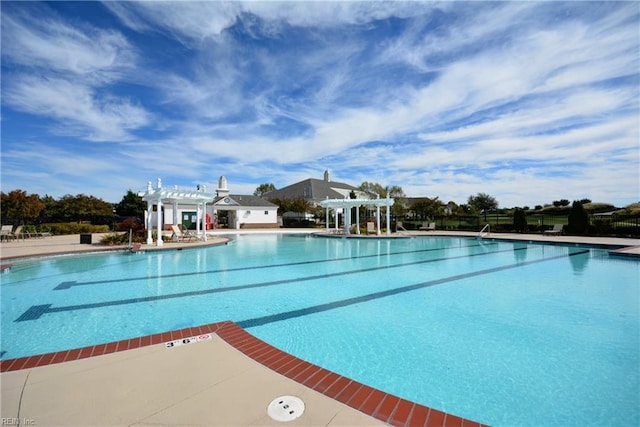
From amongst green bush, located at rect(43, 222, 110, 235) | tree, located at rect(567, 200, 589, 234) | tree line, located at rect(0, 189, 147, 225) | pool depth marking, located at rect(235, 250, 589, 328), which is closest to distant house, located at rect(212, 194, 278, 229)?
green bush, located at rect(43, 222, 110, 235)

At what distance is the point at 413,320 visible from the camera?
583cm

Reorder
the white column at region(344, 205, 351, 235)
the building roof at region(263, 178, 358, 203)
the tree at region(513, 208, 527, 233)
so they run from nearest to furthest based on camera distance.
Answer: the tree at region(513, 208, 527, 233) < the white column at region(344, 205, 351, 235) < the building roof at region(263, 178, 358, 203)

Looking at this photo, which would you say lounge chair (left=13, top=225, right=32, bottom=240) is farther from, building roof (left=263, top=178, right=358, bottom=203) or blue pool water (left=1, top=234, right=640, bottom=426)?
building roof (left=263, top=178, right=358, bottom=203)

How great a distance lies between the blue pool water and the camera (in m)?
3.53

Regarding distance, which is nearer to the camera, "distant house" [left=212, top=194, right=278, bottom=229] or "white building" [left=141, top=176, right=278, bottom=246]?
"white building" [left=141, top=176, right=278, bottom=246]

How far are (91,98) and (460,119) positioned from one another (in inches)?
799

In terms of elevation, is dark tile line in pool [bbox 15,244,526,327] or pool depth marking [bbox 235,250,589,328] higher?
dark tile line in pool [bbox 15,244,526,327]

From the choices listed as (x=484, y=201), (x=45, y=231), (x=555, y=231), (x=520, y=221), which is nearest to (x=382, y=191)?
(x=484, y=201)

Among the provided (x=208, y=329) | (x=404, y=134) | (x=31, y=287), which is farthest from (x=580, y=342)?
(x=404, y=134)

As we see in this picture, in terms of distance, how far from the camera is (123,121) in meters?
17.2

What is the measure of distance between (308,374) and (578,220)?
2687 centimetres

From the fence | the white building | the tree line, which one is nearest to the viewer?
the fence

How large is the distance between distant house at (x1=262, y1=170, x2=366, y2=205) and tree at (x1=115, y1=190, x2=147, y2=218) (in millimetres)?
16986

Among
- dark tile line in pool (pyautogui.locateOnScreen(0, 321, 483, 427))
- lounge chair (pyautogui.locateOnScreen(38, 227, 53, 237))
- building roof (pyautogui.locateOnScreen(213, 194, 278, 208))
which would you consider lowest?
dark tile line in pool (pyautogui.locateOnScreen(0, 321, 483, 427))
